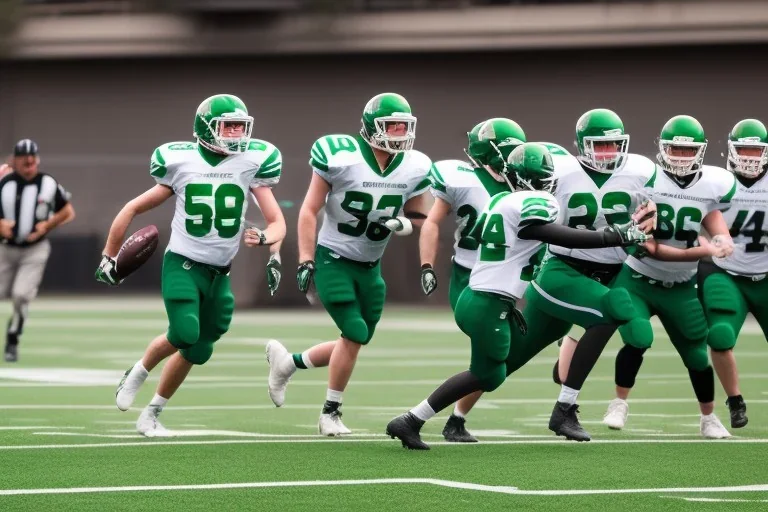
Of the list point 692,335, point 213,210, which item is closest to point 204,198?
point 213,210

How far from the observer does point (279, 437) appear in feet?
24.4

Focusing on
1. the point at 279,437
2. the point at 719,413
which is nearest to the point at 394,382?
the point at 719,413

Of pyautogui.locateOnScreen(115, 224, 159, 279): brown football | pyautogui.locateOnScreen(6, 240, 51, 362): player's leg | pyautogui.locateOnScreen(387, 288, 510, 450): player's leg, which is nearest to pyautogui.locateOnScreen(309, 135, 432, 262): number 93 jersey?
pyautogui.locateOnScreen(115, 224, 159, 279): brown football

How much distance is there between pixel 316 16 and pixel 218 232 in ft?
56.2

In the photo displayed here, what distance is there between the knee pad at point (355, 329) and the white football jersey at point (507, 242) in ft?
2.99

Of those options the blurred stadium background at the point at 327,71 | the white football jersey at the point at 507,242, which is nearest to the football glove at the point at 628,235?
the white football jersey at the point at 507,242

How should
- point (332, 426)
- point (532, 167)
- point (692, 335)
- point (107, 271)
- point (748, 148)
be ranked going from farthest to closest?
point (748, 148) → point (692, 335) → point (332, 426) → point (107, 271) → point (532, 167)

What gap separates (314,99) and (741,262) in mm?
17474

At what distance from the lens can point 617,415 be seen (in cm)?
804

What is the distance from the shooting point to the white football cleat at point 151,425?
7461mm

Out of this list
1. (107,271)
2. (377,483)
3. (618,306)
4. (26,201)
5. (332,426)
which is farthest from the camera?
(26,201)

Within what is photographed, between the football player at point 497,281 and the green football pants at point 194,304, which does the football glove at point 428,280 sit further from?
the green football pants at point 194,304

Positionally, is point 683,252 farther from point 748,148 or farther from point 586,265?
point 748,148

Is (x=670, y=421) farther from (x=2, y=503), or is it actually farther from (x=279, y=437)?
(x=2, y=503)
